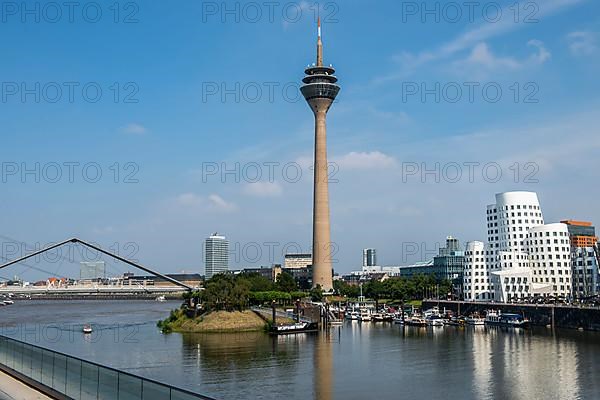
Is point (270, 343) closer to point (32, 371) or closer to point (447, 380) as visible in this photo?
point (447, 380)

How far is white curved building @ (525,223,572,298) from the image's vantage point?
3477 inches

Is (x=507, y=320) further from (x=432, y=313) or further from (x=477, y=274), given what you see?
(x=477, y=274)

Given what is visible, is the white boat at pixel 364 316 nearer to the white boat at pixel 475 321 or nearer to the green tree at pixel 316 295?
the white boat at pixel 475 321

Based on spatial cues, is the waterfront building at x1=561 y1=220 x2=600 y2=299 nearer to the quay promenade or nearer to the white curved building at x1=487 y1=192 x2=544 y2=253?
the white curved building at x1=487 y1=192 x2=544 y2=253

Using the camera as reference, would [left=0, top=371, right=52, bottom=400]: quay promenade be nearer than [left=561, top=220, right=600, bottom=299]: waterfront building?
Yes

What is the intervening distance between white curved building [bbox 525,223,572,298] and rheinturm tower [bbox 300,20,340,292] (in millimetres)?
34351

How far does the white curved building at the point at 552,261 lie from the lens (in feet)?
290

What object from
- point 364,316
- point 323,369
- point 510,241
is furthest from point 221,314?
point 510,241

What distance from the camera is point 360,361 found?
142ft

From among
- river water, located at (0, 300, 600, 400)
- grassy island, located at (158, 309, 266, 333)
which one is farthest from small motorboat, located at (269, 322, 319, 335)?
grassy island, located at (158, 309, 266, 333)

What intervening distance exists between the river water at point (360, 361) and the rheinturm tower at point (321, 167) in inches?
1668

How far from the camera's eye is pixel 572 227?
115812 mm

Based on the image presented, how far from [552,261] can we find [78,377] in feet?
271

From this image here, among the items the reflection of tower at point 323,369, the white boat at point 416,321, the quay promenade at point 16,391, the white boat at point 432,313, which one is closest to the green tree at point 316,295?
the white boat at point 432,313
